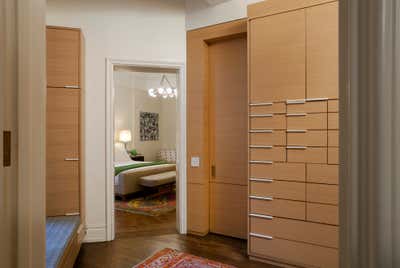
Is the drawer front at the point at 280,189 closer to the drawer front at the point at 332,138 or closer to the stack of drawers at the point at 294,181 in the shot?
the stack of drawers at the point at 294,181

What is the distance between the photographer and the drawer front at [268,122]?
2.41m

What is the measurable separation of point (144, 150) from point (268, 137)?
19.4 feet

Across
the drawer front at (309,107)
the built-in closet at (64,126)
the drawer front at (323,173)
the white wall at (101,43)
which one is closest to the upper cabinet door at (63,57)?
the built-in closet at (64,126)

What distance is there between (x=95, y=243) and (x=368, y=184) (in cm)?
315

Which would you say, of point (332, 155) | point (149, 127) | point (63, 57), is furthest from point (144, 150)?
point (332, 155)

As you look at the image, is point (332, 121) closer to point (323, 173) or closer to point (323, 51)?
point (323, 173)

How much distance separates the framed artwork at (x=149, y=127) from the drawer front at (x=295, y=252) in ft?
19.3

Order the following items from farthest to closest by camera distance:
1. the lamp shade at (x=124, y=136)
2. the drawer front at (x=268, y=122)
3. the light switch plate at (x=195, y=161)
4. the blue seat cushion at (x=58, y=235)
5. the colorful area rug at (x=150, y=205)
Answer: the lamp shade at (x=124, y=136) < the colorful area rug at (x=150, y=205) < the light switch plate at (x=195, y=161) < the drawer front at (x=268, y=122) < the blue seat cushion at (x=58, y=235)

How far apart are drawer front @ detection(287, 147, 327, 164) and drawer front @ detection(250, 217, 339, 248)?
544 mm

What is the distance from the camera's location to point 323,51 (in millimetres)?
2229

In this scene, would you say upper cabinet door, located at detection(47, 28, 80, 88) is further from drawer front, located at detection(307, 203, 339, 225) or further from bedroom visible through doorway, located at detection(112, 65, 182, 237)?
drawer front, located at detection(307, 203, 339, 225)

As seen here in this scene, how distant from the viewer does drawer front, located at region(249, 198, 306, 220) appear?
2308mm

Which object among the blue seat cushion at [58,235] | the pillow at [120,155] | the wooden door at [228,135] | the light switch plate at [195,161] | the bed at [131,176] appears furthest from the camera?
the pillow at [120,155]

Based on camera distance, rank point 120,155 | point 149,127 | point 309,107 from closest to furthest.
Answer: point 309,107
point 120,155
point 149,127
